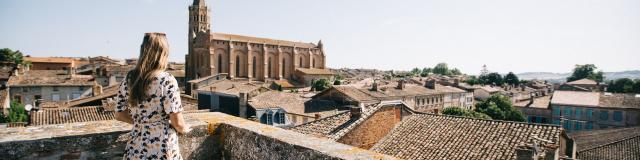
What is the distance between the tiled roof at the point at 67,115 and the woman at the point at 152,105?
21458 millimetres

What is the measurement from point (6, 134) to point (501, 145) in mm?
13120

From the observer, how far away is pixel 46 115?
21625 mm

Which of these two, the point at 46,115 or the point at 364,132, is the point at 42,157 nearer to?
the point at 364,132

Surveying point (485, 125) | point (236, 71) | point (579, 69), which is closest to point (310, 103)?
point (485, 125)

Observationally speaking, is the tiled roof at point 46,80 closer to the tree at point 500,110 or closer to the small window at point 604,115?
the tree at point 500,110

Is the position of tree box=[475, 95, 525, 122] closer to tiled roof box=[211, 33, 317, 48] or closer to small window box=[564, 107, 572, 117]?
small window box=[564, 107, 572, 117]

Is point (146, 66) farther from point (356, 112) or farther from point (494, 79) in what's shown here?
point (494, 79)

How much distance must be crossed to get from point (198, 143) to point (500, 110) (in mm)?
52845

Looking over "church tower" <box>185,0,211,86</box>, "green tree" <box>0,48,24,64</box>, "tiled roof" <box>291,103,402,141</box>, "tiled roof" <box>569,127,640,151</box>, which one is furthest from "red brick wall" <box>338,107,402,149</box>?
"green tree" <box>0,48,24,64</box>

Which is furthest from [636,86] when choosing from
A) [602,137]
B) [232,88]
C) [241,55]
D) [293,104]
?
[232,88]

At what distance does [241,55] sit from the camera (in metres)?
84.9

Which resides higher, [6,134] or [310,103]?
[6,134]

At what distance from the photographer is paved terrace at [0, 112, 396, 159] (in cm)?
376

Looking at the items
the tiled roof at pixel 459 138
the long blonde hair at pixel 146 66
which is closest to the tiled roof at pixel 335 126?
the tiled roof at pixel 459 138
